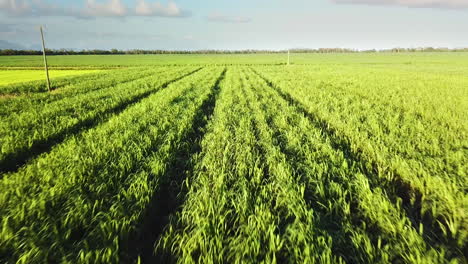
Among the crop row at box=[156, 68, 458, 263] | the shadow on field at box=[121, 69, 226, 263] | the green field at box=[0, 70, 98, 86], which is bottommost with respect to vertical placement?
the shadow on field at box=[121, 69, 226, 263]

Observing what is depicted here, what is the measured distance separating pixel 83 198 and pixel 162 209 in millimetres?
1196

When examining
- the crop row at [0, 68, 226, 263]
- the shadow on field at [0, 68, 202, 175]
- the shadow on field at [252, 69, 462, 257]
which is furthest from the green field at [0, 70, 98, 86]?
the shadow on field at [252, 69, 462, 257]

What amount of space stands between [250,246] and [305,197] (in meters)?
1.65

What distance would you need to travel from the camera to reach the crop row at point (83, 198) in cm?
287

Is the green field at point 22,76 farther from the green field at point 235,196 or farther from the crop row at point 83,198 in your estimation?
the crop row at point 83,198

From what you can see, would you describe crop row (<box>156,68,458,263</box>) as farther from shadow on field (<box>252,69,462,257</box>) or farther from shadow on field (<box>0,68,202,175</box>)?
shadow on field (<box>0,68,202,175</box>)

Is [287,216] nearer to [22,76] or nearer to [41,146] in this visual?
[41,146]

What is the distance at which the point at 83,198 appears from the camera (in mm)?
3918

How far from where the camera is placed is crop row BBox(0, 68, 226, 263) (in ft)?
9.41

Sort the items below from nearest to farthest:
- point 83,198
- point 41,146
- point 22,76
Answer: point 83,198
point 41,146
point 22,76

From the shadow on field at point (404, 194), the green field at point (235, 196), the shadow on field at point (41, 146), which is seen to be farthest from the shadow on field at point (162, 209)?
the shadow on field at point (41, 146)

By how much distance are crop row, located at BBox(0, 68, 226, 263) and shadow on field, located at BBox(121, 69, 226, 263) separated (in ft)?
0.26

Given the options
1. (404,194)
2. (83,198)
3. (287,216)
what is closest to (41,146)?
(83,198)

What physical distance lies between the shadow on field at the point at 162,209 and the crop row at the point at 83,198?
0.08m
